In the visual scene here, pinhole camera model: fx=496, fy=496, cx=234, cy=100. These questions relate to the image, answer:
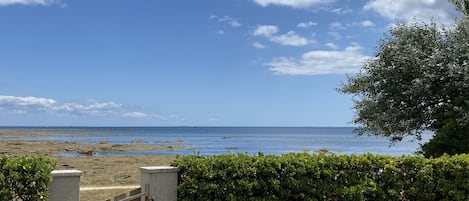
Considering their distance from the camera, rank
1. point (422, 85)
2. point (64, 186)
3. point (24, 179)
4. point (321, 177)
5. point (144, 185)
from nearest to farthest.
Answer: point (24, 179) < point (64, 186) < point (144, 185) < point (321, 177) < point (422, 85)

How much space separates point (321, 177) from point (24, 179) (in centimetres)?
496

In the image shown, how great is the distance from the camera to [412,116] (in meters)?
14.4

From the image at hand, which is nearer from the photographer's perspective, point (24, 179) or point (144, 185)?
point (24, 179)

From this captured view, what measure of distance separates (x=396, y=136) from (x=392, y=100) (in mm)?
2107

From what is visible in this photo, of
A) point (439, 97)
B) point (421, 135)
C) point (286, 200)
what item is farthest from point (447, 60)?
point (286, 200)

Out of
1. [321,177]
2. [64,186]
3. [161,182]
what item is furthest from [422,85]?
[64,186]

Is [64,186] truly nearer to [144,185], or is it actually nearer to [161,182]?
[144,185]

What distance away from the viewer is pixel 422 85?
13.1 meters

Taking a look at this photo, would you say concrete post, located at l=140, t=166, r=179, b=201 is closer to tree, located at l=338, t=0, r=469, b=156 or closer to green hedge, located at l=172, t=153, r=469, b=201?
green hedge, located at l=172, t=153, r=469, b=201

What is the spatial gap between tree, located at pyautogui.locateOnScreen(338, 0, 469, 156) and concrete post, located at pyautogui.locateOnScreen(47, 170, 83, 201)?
9.02 m

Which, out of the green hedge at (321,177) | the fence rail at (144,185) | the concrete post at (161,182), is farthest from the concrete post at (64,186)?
the green hedge at (321,177)

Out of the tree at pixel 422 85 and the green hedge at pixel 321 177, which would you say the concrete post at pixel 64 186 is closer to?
the green hedge at pixel 321 177

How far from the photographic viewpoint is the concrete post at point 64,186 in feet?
26.2

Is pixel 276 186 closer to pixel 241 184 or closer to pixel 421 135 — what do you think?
pixel 241 184
